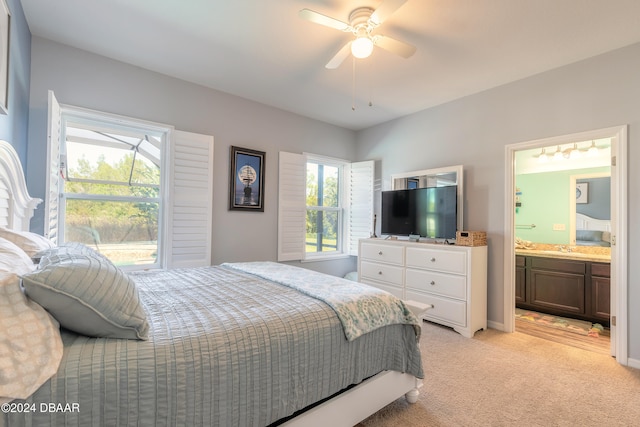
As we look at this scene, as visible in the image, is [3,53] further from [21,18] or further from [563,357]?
[563,357]

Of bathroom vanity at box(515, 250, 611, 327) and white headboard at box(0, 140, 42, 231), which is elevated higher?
white headboard at box(0, 140, 42, 231)

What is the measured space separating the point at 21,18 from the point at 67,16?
11.4 inches

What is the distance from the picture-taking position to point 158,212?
3.16 metres

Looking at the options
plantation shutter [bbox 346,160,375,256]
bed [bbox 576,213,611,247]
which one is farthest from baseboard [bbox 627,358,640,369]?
plantation shutter [bbox 346,160,375,256]

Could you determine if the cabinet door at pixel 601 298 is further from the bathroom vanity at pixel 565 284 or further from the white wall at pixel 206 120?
the white wall at pixel 206 120

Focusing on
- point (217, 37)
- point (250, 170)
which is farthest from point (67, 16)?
point (250, 170)

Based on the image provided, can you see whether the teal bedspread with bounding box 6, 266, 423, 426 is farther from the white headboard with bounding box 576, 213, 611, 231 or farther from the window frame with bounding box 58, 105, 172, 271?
the white headboard with bounding box 576, 213, 611, 231

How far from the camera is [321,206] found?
460cm

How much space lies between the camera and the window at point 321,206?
4.02 meters

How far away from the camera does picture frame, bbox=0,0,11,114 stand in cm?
164

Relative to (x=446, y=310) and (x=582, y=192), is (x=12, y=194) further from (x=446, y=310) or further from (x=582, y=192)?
(x=582, y=192)

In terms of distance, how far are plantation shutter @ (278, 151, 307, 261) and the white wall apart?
9 cm

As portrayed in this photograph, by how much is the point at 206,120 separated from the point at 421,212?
9.22ft

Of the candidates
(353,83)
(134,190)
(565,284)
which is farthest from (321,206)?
(565,284)
